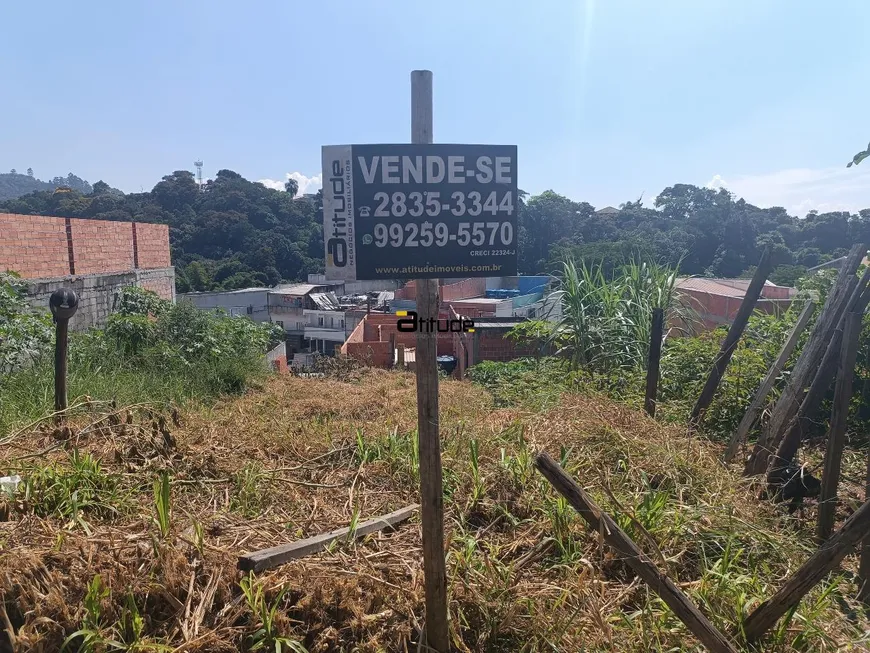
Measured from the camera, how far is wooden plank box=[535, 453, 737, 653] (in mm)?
1644

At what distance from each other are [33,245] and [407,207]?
884 cm

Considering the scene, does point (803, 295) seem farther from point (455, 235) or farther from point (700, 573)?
point (455, 235)

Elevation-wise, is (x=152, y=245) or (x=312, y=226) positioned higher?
(x=312, y=226)

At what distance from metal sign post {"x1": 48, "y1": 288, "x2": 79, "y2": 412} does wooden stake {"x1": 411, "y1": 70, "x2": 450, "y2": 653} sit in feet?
9.13

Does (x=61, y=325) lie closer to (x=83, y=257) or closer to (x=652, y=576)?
(x=652, y=576)

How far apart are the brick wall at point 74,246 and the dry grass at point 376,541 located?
579 cm

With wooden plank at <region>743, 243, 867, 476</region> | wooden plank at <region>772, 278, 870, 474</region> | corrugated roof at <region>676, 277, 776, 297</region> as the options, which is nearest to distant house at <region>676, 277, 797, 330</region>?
corrugated roof at <region>676, 277, 776, 297</region>

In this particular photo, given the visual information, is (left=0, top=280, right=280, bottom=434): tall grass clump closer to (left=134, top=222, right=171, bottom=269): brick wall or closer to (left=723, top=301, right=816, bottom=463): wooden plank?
(left=134, top=222, right=171, bottom=269): brick wall

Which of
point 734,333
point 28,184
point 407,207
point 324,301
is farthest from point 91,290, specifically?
point 28,184

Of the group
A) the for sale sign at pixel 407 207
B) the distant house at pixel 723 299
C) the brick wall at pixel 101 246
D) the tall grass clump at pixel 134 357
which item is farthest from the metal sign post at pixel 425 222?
the distant house at pixel 723 299

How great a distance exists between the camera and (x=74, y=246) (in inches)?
369

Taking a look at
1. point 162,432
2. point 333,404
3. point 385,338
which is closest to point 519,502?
point 162,432

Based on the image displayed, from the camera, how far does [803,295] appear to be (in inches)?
220

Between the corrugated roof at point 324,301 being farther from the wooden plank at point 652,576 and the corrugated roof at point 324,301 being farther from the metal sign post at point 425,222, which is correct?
the wooden plank at point 652,576
